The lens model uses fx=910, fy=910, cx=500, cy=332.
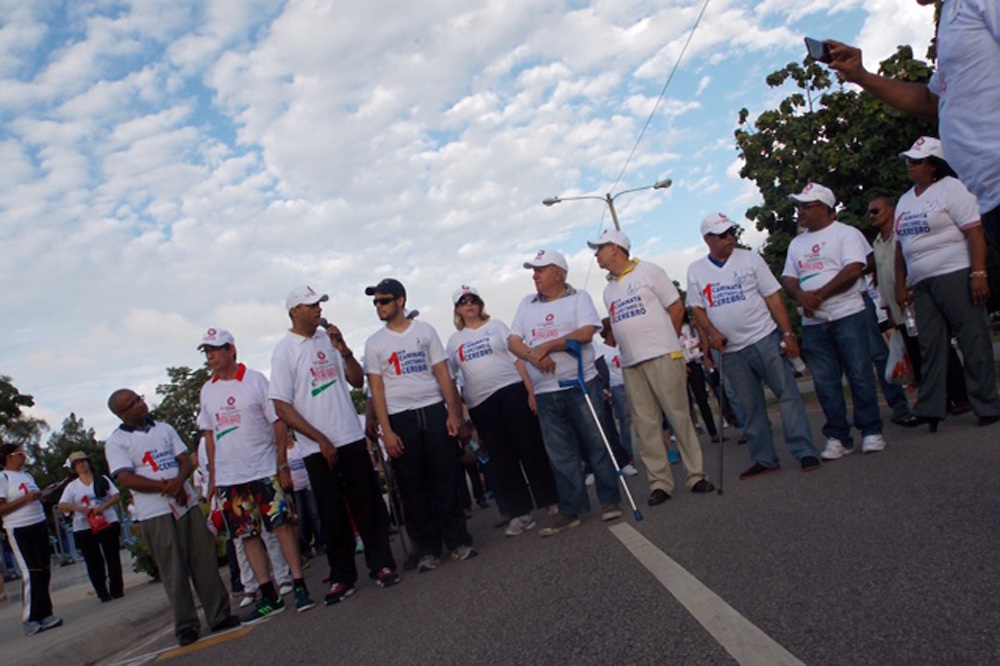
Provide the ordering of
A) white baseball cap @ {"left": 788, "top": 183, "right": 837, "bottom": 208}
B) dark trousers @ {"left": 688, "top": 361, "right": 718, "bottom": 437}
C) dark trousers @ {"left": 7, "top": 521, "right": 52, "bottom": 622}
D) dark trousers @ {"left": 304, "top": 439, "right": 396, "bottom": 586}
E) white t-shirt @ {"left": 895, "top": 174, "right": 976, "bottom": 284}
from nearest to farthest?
dark trousers @ {"left": 304, "top": 439, "right": 396, "bottom": 586} < white t-shirt @ {"left": 895, "top": 174, "right": 976, "bottom": 284} < white baseball cap @ {"left": 788, "top": 183, "right": 837, "bottom": 208} < dark trousers @ {"left": 7, "top": 521, "right": 52, "bottom": 622} < dark trousers @ {"left": 688, "top": 361, "right": 718, "bottom": 437}

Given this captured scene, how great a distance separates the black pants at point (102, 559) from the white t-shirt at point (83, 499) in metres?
0.12

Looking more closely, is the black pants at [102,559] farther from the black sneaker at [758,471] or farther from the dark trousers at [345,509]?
the black sneaker at [758,471]

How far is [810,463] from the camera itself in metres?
6.73

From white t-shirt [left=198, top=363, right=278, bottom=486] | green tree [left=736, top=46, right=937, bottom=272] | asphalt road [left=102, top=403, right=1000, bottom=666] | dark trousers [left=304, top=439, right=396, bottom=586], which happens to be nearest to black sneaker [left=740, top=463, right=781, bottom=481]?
asphalt road [left=102, top=403, right=1000, bottom=666]

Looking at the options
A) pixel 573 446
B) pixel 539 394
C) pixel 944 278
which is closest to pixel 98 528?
pixel 539 394

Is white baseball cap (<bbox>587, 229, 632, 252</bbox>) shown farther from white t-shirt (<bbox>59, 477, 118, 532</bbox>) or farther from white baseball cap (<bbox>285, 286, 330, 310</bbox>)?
white t-shirt (<bbox>59, 477, 118, 532</bbox>)

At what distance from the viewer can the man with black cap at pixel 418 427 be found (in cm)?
689

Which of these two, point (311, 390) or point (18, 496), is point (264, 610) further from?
point (18, 496)

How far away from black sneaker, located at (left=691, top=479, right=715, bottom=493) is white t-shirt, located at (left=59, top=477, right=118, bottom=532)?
7.35 m

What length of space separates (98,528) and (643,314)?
24.4 ft

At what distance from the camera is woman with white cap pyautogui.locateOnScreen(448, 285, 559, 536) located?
7.46 metres

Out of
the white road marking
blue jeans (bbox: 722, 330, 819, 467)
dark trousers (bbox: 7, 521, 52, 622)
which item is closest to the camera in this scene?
the white road marking

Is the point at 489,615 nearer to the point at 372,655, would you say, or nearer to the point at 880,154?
the point at 372,655

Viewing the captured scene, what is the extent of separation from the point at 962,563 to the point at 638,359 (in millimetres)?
3686
